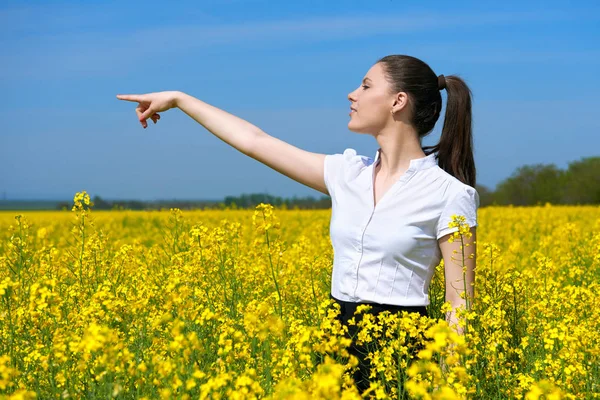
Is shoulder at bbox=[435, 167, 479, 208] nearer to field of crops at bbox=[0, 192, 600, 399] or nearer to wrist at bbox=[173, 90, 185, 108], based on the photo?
field of crops at bbox=[0, 192, 600, 399]

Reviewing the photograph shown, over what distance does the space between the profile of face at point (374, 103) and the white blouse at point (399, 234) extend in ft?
0.88

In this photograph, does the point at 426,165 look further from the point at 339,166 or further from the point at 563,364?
the point at 563,364

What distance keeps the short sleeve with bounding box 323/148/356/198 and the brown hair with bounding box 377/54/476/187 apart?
0.43 m

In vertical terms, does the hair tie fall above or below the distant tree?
below

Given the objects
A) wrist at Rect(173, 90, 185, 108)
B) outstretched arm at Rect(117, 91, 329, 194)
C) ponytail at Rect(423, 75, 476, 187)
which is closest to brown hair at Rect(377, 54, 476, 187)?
ponytail at Rect(423, 75, 476, 187)

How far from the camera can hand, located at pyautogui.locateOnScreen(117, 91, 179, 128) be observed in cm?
376

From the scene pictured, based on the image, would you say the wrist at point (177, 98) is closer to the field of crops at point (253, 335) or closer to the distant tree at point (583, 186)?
the field of crops at point (253, 335)

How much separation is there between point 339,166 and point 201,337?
3.68ft

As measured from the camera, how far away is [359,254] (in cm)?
332

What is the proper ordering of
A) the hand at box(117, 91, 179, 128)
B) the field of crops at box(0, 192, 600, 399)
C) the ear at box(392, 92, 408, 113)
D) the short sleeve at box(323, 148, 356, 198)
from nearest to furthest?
the field of crops at box(0, 192, 600, 399), the ear at box(392, 92, 408, 113), the short sleeve at box(323, 148, 356, 198), the hand at box(117, 91, 179, 128)

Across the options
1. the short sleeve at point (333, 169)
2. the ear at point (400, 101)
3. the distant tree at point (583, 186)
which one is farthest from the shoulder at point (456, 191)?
the distant tree at point (583, 186)

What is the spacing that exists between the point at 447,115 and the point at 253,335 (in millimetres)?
1581

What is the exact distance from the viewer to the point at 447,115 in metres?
3.64

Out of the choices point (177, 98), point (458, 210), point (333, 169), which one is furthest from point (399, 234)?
point (177, 98)
